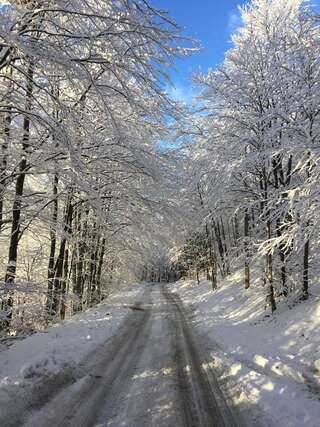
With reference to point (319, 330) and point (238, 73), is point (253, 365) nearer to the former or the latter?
point (319, 330)

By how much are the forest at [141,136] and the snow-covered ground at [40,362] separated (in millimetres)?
758

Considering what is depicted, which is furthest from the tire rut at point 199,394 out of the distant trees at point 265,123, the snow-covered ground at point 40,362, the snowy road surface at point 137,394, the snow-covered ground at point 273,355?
the distant trees at point 265,123

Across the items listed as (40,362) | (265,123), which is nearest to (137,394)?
(40,362)

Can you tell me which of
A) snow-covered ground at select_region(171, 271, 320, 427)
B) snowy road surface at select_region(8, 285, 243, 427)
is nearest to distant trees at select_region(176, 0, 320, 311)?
snow-covered ground at select_region(171, 271, 320, 427)

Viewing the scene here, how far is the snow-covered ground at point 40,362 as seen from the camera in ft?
18.1

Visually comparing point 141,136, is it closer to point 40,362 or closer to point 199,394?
point 40,362

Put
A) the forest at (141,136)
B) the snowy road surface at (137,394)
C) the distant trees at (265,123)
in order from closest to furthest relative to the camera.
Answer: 1. the snowy road surface at (137,394)
2. the forest at (141,136)
3. the distant trees at (265,123)

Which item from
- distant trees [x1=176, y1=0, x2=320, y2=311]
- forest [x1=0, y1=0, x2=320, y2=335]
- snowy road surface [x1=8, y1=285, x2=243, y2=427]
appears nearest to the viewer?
snowy road surface [x1=8, y1=285, x2=243, y2=427]

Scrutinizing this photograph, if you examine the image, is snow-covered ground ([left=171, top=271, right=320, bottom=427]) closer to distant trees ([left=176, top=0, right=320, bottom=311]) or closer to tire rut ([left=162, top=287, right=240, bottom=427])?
tire rut ([left=162, top=287, right=240, bottom=427])

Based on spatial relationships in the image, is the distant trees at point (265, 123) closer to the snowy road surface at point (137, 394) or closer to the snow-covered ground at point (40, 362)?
the snowy road surface at point (137, 394)

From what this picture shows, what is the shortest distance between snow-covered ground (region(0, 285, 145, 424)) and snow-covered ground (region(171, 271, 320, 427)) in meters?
3.17

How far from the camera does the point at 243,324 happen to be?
1365 centimetres

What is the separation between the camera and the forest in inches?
214

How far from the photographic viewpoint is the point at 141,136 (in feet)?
39.8
